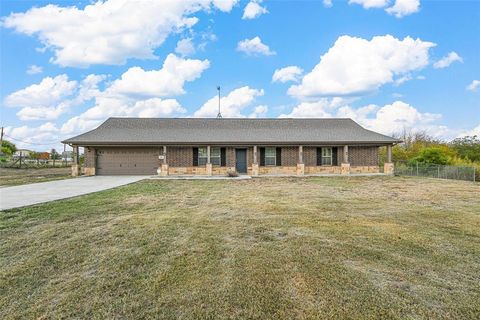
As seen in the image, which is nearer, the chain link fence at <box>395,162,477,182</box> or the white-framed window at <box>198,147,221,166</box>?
the chain link fence at <box>395,162,477,182</box>

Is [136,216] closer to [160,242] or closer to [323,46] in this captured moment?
[160,242]

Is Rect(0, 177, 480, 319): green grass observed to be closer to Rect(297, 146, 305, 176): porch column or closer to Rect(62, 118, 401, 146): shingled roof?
Rect(297, 146, 305, 176): porch column

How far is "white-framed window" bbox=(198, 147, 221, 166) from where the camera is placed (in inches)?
792

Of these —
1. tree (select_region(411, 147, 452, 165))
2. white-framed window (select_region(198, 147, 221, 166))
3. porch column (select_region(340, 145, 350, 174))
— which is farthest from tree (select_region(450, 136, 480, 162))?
white-framed window (select_region(198, 147, 221, 166))

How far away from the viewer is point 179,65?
2394 centimetres

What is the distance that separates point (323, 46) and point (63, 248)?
21615 millimetres

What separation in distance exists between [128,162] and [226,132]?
742 cm

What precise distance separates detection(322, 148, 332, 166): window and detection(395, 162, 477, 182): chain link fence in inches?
217

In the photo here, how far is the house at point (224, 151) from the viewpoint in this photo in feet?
62.6

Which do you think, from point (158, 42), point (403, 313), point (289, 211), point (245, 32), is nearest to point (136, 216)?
point (289, 211)

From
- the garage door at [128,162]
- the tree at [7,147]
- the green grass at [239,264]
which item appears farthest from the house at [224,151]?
the tree at [7,147]

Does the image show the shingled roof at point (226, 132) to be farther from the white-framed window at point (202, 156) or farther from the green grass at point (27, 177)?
the green grass at point (27, 177)

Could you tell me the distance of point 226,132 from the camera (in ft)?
68.8

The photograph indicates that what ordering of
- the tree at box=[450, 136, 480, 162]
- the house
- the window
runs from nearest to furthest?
the house → the window → the tree at box=[450, 136, 480, 162]
